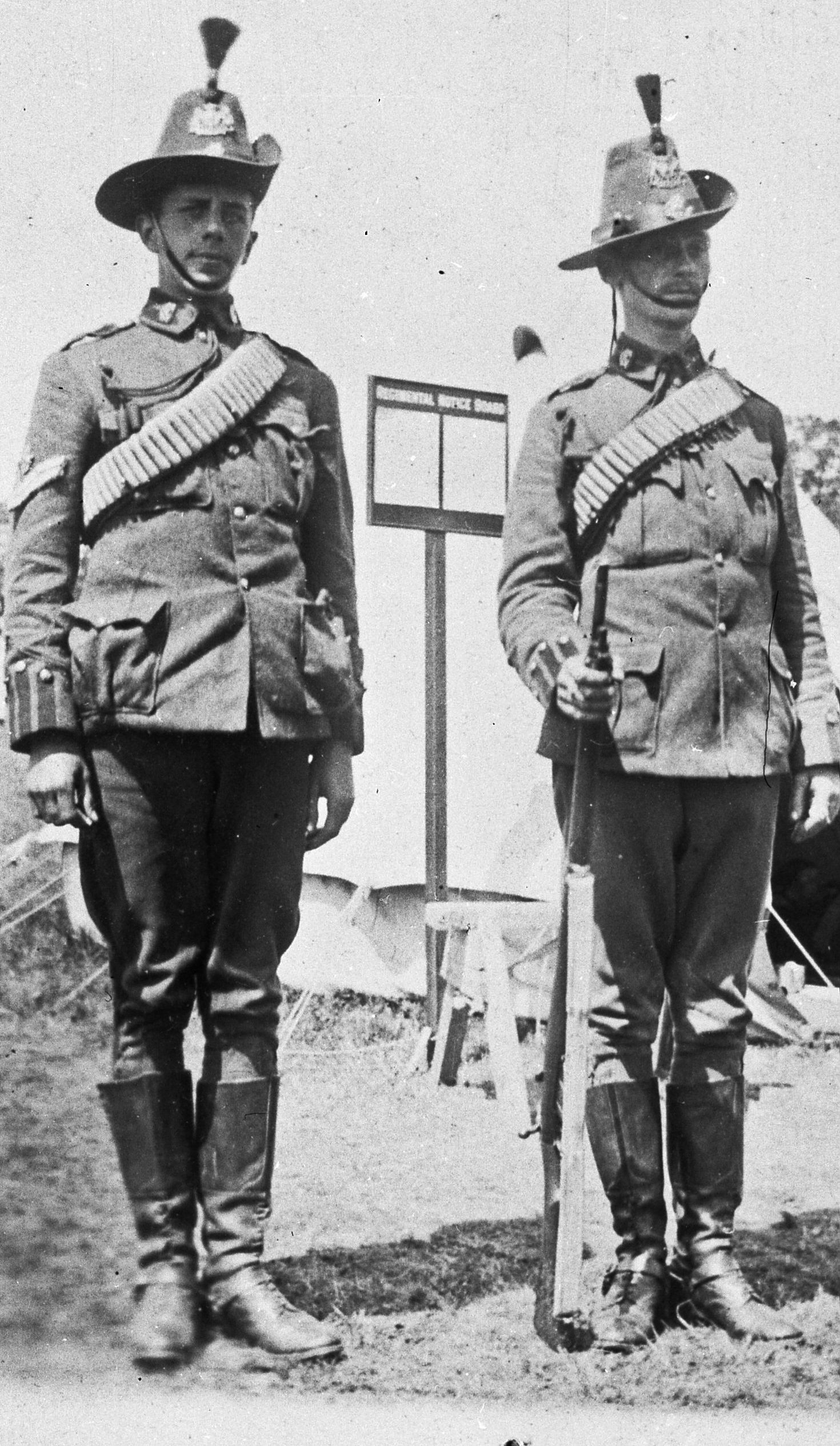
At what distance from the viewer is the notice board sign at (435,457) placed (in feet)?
17.5

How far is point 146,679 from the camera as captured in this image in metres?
2.85

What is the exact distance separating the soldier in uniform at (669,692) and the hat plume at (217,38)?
74 cm

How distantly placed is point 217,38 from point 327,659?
1.10m

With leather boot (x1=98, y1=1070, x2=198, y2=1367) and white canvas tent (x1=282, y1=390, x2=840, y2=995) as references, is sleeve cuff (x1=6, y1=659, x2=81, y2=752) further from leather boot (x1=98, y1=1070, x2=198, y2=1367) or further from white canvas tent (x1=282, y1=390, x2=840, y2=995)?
white canvas tent (x1=282, y1=390, x2=840, y2=995)

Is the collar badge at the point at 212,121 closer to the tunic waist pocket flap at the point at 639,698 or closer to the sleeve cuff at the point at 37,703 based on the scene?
the sleeve cuff at the point at 37,703

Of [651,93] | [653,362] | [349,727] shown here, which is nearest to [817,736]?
[653,362]

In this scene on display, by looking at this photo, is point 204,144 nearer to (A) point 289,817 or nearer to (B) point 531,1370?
(A) point 289,817

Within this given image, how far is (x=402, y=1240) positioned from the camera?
3.59 metres

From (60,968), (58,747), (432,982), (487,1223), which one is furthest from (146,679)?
(60,968)

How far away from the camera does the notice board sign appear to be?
5.35 metres

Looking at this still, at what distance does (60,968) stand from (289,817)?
13.1ft

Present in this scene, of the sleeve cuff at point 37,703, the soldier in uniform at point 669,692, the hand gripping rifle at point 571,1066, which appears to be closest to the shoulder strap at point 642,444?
the soldier in uniform at point 669,692

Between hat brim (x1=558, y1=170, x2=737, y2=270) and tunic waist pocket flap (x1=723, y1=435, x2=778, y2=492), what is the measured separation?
0.40 m

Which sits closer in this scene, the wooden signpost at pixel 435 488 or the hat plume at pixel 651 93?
the hat plume at pixel 651 93
